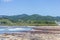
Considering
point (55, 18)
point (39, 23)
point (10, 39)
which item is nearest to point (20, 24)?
point (39, 23)

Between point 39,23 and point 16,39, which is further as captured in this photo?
point 39,23

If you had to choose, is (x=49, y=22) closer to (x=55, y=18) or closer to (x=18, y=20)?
(x=55, y=18)

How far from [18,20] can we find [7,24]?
93 cm

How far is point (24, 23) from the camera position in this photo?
14.8 metres

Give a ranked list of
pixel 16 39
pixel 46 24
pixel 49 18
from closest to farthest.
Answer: pixel 16 39, pixel 46 24, pixel 49 18

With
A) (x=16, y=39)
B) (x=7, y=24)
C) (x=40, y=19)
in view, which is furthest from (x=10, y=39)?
(x=40, y=19)

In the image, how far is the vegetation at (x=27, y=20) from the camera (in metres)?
14.4

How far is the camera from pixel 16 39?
7922 mm

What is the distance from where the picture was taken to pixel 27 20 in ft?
50.6

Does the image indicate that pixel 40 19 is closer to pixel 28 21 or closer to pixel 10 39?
pixel 28 21

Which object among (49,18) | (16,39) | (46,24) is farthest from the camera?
(49,18)

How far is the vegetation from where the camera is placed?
566 inches

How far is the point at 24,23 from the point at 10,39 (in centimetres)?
686

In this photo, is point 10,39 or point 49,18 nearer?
point 10,39
